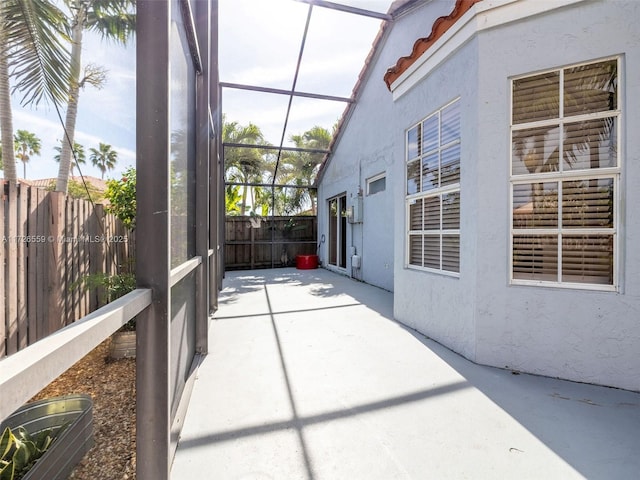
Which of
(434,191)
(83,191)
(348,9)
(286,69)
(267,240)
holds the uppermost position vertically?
(348,9)

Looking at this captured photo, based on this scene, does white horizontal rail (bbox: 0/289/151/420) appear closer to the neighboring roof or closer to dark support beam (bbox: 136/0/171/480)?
dark support beam (bbox: 136/0/171/480)

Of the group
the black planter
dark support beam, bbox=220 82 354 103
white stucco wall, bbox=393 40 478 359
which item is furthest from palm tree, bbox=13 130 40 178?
dark support beam, bbox=220 82 354 103

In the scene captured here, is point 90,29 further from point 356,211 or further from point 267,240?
point 267,240

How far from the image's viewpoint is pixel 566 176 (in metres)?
2.44

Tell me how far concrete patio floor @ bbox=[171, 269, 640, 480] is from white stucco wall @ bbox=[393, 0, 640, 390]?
0.21 meters

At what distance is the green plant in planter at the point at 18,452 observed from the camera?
3.69ft

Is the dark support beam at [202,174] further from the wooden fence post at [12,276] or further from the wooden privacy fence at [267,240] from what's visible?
the wooden privacy fence at [267,240]

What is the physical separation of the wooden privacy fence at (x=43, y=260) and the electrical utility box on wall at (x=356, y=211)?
5.29 meters

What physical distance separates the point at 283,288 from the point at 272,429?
14.9 feet

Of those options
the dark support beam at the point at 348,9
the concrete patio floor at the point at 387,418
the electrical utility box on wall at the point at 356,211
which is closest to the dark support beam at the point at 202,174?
the concrete patio floor at the point at 387,418

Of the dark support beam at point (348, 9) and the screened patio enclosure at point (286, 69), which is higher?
the dark support beam at point (348, 9)

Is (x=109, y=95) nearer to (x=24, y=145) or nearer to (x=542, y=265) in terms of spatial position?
(x=24, y=145)

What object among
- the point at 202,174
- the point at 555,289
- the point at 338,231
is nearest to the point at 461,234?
the point at 555,289

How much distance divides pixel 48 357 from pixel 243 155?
1331 centimetres
